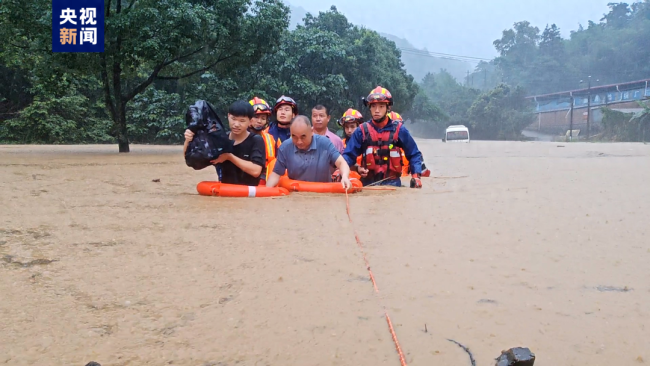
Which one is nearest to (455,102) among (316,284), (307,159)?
(307,159)

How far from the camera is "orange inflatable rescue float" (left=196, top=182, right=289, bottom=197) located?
20.4ft

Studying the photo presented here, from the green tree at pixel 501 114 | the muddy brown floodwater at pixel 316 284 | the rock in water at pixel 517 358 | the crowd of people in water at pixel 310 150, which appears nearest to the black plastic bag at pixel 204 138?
the crowd of people in water at pixel 310 150

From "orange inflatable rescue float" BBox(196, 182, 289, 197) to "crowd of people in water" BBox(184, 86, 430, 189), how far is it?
0.16 m

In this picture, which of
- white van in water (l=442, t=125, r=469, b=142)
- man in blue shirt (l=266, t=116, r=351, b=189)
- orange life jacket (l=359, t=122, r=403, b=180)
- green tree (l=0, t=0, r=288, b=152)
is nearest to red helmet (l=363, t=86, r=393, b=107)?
orange life jacket (l=359, t=122, r=403, b=180)

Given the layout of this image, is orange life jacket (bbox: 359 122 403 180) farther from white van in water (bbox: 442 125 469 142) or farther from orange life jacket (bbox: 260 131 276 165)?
white van in water (bbox: 442 125 469 142)

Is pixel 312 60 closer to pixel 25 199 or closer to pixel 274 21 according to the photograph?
pixel 274 21

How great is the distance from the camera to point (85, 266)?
3.31 metres

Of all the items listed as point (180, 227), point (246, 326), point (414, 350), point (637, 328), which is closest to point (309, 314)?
point (246, 326)

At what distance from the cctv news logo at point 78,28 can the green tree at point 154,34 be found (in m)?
0.19

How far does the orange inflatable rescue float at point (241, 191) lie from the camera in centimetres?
622

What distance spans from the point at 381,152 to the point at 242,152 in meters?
1.90

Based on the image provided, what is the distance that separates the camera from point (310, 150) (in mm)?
6574

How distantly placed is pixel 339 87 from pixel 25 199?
2390 cm

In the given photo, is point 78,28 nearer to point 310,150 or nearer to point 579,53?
point 310,150
